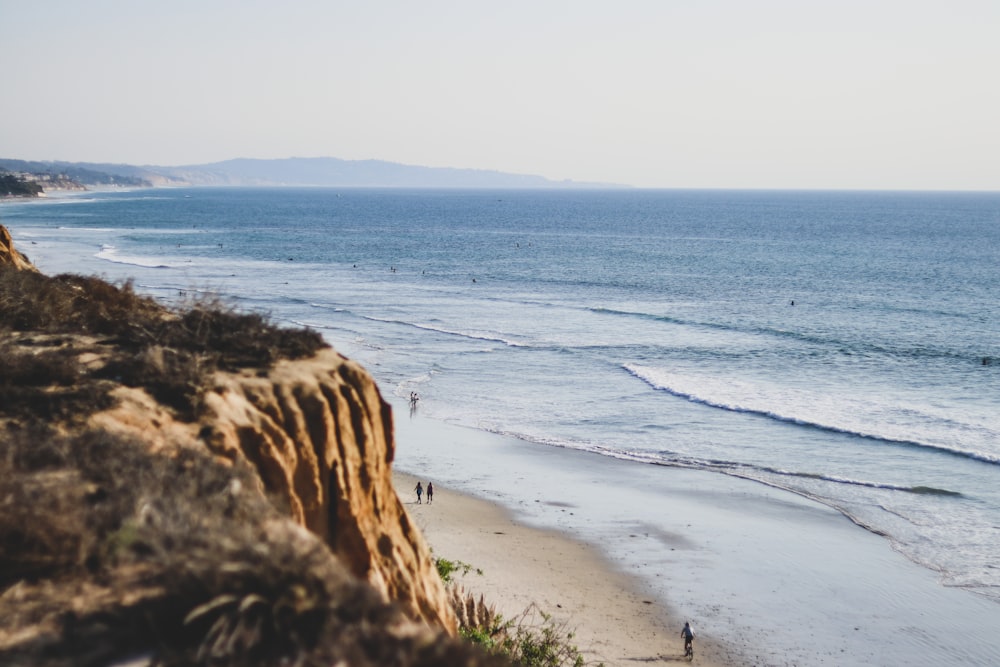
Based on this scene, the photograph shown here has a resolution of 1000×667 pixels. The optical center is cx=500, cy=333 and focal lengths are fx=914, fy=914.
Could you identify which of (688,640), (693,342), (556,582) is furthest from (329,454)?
(693,342)

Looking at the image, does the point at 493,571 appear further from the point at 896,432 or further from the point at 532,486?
the point at 896,432

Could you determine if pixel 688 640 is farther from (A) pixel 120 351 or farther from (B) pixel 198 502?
(B) pixel 198 502

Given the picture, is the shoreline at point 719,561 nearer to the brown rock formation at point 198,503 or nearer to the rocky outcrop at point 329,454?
the rocky outcrop at point 329,454

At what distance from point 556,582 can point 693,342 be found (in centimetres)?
2890

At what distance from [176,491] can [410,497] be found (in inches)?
768

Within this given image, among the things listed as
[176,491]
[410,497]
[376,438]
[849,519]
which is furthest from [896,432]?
[176,491]

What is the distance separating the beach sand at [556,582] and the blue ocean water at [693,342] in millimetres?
7067

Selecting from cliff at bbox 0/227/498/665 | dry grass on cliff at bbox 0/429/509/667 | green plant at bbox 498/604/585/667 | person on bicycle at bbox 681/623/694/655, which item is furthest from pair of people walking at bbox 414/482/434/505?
dry grass on cliff at bbox 0/429/509/667

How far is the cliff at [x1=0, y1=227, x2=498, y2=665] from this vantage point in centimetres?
553

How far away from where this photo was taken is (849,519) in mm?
25203

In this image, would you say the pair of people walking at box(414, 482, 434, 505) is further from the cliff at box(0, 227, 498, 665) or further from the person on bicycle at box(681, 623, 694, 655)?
the cliff at box(0, 227, 498, 665)

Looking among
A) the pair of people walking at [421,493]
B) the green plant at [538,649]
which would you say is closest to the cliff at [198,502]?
the green plant at [538,649]

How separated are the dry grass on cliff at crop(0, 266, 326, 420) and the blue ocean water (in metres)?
11.0

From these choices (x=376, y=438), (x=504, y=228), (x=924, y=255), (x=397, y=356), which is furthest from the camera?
(x=504, y=228)
